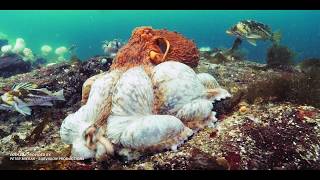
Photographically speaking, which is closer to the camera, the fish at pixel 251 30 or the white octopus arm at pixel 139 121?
the white octopus arm at pixel 139 121

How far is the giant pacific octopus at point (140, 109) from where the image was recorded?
4395mm

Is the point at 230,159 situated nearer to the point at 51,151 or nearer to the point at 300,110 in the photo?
the point at 300,110

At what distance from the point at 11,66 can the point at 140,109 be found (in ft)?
30.2

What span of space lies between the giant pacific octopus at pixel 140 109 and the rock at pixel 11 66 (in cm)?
770

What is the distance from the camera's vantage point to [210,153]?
4402 mm

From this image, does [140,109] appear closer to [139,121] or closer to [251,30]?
[139,121]

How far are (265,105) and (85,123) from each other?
2.72m

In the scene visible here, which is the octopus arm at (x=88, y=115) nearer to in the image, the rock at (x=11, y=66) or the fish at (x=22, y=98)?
the fish at (x=22, y=98)

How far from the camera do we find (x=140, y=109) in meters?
4.74

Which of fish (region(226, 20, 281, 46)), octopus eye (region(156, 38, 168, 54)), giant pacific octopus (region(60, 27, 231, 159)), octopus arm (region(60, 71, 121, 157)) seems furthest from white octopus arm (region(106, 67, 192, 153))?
fish (region(226, 20, 281, 46))

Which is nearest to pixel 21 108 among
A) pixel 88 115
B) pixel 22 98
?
pixel 22 98

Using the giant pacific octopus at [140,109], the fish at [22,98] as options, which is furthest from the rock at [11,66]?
the giant pacific octopus at [140,109]

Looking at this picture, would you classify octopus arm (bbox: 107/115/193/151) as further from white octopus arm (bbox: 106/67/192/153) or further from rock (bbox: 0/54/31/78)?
rock (bbox: 0/54/31/78)
